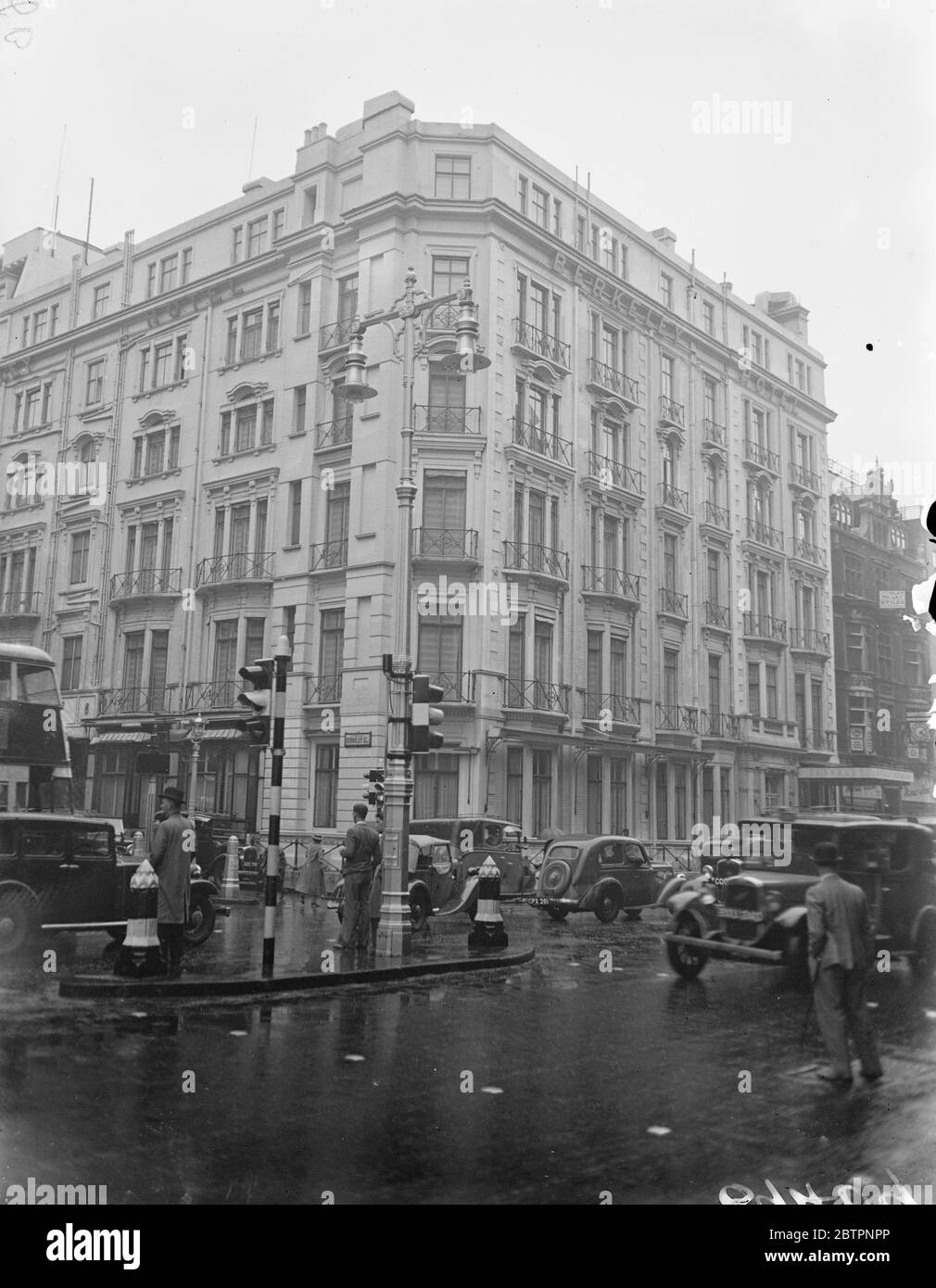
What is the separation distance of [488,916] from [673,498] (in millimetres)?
5697

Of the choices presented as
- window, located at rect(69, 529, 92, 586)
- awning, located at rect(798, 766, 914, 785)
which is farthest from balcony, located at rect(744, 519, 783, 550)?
window, located at rect(69, 529, 92, 586)

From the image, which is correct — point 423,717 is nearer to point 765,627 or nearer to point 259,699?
point 259,699

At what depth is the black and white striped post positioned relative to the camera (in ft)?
32.0

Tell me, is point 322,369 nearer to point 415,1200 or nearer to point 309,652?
point 309,652

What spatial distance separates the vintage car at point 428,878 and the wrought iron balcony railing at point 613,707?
4.98 meters

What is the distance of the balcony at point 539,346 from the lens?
14.3 metres

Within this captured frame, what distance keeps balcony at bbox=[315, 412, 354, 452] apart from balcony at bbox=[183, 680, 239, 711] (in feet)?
11.7

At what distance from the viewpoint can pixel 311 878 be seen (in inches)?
593

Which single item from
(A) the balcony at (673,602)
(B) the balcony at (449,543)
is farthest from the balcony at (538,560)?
(A) the balcony at (673,602)

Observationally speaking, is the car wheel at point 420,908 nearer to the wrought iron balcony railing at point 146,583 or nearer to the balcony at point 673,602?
the wrought iron balcony railing at point 146,583

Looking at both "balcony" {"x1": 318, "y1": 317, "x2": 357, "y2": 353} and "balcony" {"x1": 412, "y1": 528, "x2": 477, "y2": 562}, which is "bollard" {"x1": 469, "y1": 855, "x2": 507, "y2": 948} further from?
"balcony" {"x1": 318, "y1": 317, "x2": 357, "y2": 353}

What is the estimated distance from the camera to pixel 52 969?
388 inches

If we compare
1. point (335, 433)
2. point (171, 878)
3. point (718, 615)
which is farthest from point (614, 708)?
point (335, 433)

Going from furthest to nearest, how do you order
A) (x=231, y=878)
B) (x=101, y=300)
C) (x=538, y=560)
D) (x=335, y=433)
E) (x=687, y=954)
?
(x=231, y=878)
(x=538, y=560)
(x=335, y=433)
(x=101, y=300)
(x=687, y=954)
